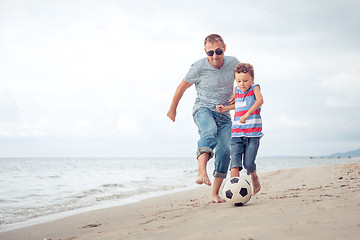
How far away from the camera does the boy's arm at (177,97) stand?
5.15m

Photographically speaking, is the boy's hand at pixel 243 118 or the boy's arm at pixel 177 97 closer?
the boy's hand at pixel 243 118

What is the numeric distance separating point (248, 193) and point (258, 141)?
86 centimetres

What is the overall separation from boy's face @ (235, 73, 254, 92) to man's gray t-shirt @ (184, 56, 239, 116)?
194 millimetres

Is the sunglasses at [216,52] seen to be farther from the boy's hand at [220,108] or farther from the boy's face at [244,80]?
the boy's hand at [220,108]

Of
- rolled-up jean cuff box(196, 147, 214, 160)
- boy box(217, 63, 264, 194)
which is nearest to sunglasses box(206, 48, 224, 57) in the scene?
boy box(217, 63, 264, 194)

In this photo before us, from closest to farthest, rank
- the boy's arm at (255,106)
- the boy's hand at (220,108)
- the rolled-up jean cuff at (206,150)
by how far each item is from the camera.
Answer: the rolled-up jean cuff at (206,150)
the boy's arm at (255,106)
the boy's hand at (220,108)

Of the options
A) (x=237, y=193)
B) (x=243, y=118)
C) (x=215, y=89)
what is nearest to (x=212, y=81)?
(x=215, y=89)

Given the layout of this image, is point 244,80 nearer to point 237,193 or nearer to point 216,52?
point 216,52

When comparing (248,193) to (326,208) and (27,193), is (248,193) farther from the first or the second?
(27,193)

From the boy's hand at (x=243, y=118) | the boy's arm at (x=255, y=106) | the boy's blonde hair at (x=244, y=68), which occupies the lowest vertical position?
the boy's hand at (x=243, y=118)

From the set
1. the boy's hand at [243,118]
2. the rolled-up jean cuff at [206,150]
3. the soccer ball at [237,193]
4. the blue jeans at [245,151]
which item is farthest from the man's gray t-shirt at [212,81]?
the soccer ball at [237,193]

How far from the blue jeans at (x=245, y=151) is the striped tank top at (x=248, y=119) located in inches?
3.6

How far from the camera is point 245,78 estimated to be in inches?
188

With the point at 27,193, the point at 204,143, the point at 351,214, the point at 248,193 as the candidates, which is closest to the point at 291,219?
the point at 351,214
